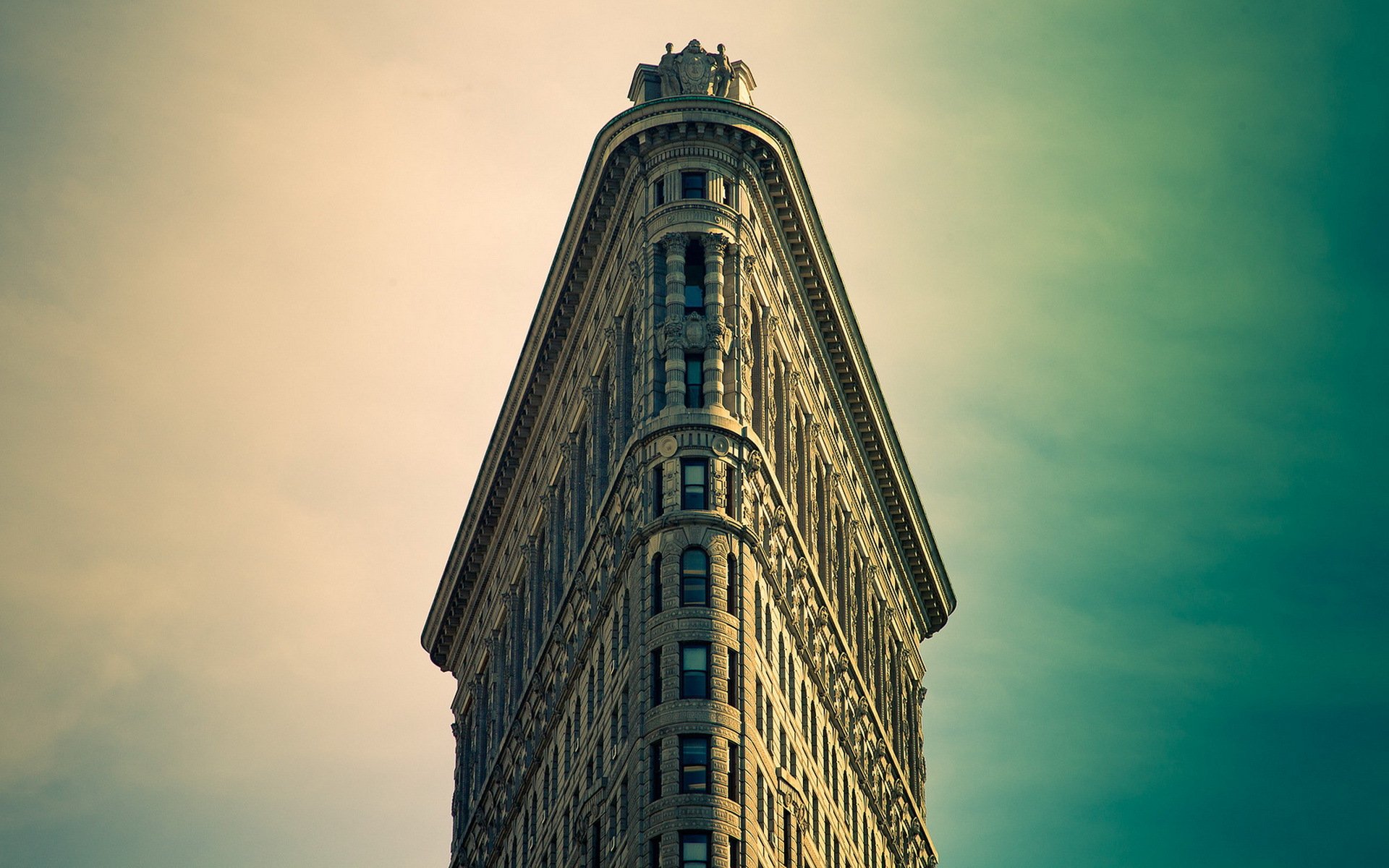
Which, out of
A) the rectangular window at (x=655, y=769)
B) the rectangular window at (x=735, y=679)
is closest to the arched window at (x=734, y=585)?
the rectangular window at (x=735, y=679)

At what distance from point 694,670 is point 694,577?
15.8 feet

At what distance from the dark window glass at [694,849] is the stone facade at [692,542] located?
0.28ft

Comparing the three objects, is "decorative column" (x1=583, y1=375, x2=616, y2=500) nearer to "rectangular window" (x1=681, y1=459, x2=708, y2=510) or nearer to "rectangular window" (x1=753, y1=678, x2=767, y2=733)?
"rectangular window" (x1=681, y1=459, x2=708, y2=510)

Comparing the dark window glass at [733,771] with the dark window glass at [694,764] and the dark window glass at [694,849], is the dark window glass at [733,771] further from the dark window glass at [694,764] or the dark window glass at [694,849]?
the dark window glass at [694,849]

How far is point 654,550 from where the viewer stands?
116 m

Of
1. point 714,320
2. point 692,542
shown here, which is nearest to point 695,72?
point 714,320

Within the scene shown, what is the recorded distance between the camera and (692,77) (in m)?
132

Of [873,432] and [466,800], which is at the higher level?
[873,432]

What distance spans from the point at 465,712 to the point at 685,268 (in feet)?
156

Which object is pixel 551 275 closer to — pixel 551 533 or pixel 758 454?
pixel 551 533

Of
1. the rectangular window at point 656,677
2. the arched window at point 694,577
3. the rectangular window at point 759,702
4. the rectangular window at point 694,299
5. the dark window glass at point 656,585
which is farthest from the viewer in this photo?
the rectangular window at point 694,299

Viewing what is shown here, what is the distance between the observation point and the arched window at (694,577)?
374ft

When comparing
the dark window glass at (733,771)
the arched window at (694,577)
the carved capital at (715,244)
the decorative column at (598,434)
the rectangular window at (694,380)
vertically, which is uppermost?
the carved capital at (715,244)

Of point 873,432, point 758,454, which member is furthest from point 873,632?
point 758,454
